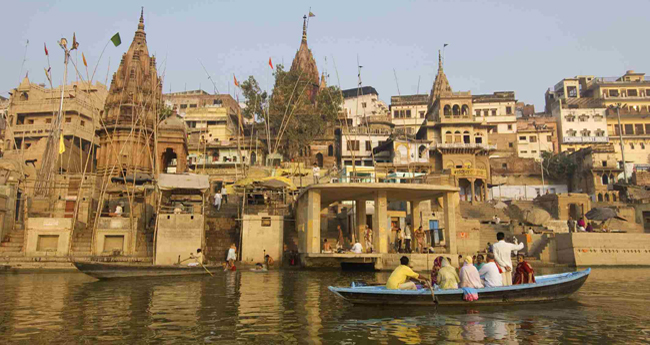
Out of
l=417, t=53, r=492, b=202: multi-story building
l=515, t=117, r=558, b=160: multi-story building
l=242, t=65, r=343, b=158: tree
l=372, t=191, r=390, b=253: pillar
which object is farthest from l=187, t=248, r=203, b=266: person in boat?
l=515, t=117, r=558, b=160: multi-story building

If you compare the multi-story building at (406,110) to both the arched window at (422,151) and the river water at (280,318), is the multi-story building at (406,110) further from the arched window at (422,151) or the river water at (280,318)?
the river water at (280,318)

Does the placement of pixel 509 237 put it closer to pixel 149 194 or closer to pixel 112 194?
pixel 149 194

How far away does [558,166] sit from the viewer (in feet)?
184

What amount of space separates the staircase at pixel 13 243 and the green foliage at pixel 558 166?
52286mm

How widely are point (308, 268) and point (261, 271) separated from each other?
6.99ft

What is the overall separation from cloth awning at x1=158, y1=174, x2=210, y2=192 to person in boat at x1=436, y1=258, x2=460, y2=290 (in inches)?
→ 610

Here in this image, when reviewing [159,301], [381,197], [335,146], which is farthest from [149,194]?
[335,146]

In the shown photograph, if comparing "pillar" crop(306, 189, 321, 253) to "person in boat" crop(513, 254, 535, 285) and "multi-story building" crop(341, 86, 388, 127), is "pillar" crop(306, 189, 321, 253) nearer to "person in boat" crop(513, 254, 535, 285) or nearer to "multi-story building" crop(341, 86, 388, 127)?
"person in boat" crop(513, 254, 535, 285)

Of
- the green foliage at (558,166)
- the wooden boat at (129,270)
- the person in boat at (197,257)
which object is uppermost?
the green foliage at (558,166)

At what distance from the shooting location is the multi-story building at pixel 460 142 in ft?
173

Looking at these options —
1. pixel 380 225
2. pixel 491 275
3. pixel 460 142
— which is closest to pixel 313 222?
pixel 380 225

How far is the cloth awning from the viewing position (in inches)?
923

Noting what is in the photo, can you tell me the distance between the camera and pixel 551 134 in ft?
213

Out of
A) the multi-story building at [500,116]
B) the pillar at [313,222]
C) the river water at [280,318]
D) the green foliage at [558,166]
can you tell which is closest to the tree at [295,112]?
the multi-story building at [500,116]
